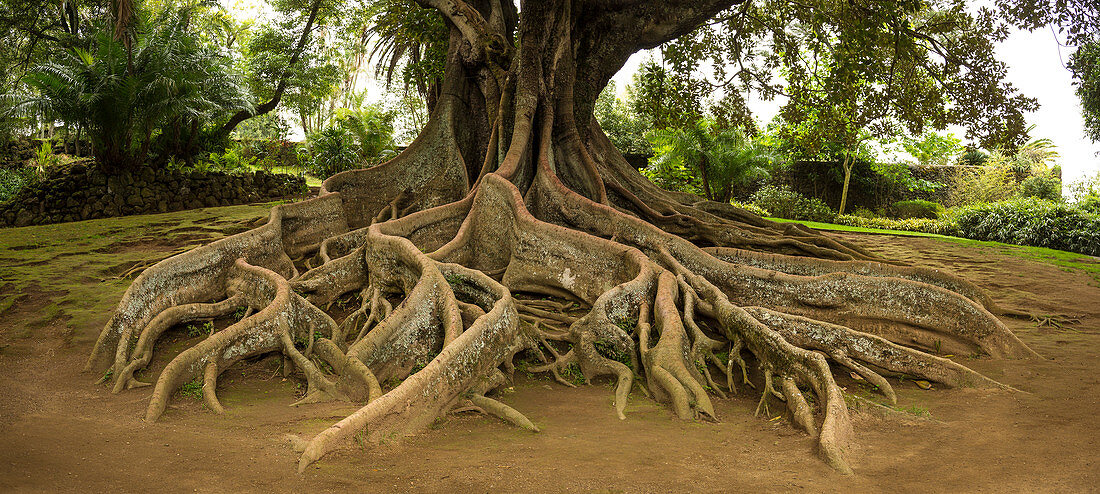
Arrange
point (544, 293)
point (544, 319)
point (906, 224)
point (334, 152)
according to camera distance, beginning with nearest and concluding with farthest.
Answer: point (544, 319), point (544, 293), point (334, 152), point (906, 224)

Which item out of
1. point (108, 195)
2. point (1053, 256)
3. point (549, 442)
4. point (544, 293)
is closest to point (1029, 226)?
point (1053, 256)

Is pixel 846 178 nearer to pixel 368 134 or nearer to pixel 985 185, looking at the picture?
pixel 985 185

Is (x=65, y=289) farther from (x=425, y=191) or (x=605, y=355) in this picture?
(x=605, y=355)

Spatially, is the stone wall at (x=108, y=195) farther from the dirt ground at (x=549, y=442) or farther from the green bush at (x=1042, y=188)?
the green bush at (x=1042, y=188)

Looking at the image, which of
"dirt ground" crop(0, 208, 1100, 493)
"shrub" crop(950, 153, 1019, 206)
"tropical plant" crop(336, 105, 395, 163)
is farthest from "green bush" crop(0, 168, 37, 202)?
"shrub" crop(950, 153, 1019, 206)

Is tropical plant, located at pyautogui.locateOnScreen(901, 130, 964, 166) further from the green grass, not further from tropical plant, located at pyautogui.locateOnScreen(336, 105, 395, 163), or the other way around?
tropical plant, located at pyautogui.locateOnScreen(336, 105, 395, 163)

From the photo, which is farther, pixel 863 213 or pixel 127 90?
pixel 863 213

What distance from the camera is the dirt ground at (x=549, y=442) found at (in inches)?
115

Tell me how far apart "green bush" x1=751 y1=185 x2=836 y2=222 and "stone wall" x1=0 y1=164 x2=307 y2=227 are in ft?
46.3

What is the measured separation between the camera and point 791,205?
20.0 m

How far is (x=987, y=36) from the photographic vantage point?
8.93 meters

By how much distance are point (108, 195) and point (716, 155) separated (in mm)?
15322

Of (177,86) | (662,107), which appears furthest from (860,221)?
(177,86)

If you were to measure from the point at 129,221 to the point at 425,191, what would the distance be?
7113 mm
